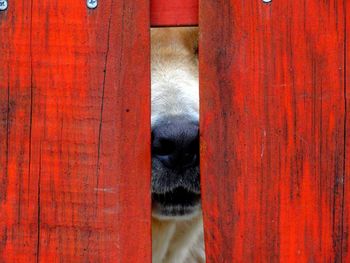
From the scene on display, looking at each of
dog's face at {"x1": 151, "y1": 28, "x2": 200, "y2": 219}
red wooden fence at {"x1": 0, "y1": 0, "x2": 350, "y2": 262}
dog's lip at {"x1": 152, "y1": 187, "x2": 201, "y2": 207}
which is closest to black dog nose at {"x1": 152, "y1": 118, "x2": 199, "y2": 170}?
dog's face at {"x1": 151, "y1": 28, "x2": 200, "y2": 219}

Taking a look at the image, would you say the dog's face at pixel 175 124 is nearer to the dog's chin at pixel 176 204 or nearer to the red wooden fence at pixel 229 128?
the dog's chin at pixel 176 204

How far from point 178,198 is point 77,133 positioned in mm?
611

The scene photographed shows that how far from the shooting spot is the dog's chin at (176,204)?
7.30 feet

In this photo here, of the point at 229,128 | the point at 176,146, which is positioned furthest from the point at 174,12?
the point at 176,146

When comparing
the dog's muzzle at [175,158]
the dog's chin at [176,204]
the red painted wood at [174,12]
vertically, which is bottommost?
the dog's chin at [176,204]

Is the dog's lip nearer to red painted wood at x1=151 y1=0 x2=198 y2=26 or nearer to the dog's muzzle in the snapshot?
the dog's muzzle

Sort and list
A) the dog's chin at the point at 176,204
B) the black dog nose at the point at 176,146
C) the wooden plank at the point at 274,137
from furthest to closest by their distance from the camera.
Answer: the dog's chin at the point at 176,204, the black dog nose at the point at 176,146, the wooden plank at the point at 274,137

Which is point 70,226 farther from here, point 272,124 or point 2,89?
point 272,124

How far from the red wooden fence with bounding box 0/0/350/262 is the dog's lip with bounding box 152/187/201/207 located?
49 cm

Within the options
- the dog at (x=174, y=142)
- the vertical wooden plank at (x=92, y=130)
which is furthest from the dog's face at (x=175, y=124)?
the vertical wooden plank at (x=92, y=130)

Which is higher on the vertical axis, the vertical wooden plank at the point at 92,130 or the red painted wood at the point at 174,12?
the red painted wood at the point at 174,12

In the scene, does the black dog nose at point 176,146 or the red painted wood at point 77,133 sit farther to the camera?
the black dog nose at point 176,146

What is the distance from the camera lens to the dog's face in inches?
83.7

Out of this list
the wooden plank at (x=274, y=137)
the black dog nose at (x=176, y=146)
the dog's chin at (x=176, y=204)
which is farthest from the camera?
the dog's chin at (x=176, y=204)
